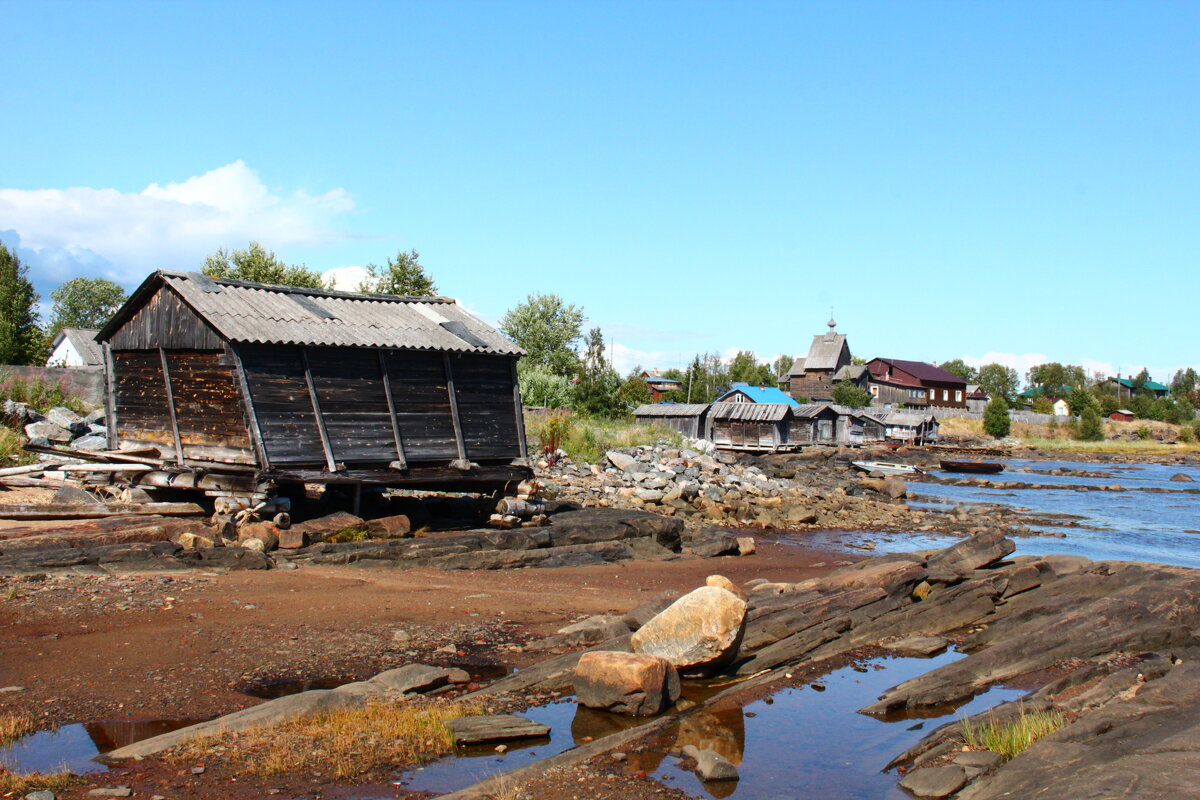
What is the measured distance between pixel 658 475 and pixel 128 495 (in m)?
19.1

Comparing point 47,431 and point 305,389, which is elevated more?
point 305,389

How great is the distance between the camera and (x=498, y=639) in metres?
11.8

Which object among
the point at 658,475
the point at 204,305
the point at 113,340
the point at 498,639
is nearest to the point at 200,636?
the point at 498,639

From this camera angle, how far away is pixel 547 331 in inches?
2638

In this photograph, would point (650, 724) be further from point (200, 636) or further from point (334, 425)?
point (334, 425)

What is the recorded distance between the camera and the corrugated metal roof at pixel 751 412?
61.8 meters

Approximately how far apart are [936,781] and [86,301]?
113m

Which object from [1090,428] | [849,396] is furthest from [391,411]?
[1090,428]

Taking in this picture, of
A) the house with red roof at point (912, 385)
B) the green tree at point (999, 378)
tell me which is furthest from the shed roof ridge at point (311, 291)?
the green tree at point (999, 378)

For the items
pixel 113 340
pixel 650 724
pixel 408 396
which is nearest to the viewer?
pixel 650 724

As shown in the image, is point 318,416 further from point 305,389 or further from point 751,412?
point 751,412

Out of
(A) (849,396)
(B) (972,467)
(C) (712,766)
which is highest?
(A) (849,396)

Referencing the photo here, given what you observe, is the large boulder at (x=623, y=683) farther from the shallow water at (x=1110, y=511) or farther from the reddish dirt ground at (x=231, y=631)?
the shallow water at (x=1110, y=511)

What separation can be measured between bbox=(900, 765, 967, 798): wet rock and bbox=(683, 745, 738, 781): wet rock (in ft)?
4.70
